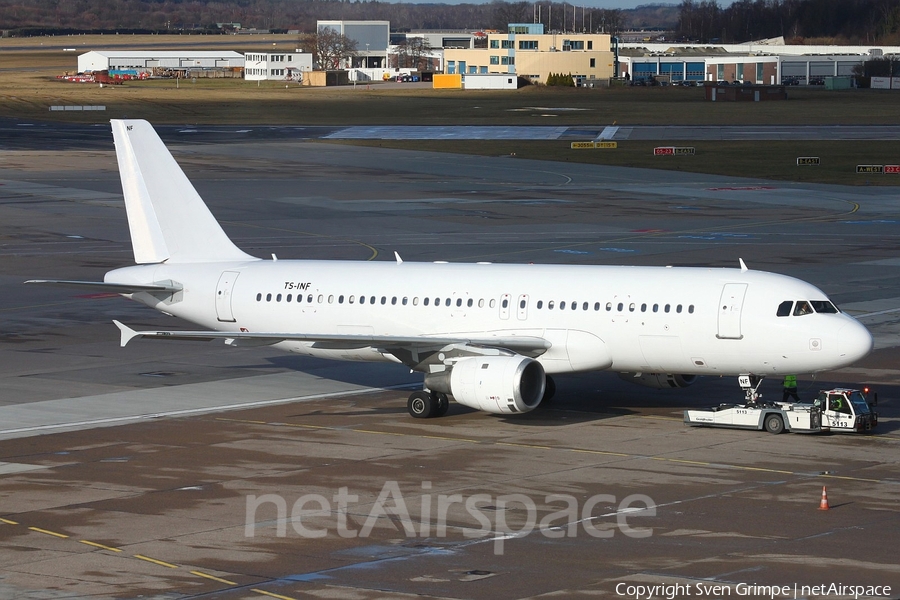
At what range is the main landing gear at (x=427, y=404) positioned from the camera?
39062mm

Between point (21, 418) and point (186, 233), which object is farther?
point (186, 233)

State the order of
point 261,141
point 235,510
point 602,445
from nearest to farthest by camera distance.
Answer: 1. point 235,510
2. point 602,445
3. point 261,141

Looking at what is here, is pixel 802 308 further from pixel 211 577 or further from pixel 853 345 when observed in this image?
pixel 211 577

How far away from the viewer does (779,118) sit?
178625 millimetres

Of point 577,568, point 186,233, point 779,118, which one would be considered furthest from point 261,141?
point 577,568

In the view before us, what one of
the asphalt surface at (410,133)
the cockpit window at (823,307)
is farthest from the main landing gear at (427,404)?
the asphalt surface at (410,133)

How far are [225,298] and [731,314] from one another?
16.9m

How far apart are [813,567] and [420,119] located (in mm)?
161190

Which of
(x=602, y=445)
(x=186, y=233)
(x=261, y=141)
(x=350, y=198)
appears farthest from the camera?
(x=261, y=141)

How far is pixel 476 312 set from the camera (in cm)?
4009

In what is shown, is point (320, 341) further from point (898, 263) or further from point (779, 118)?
point (779, 118)

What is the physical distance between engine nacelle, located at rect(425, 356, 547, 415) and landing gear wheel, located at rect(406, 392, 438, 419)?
1304 millimetres

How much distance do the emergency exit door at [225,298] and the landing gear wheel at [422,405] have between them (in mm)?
7996

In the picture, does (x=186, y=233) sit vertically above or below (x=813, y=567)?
above
